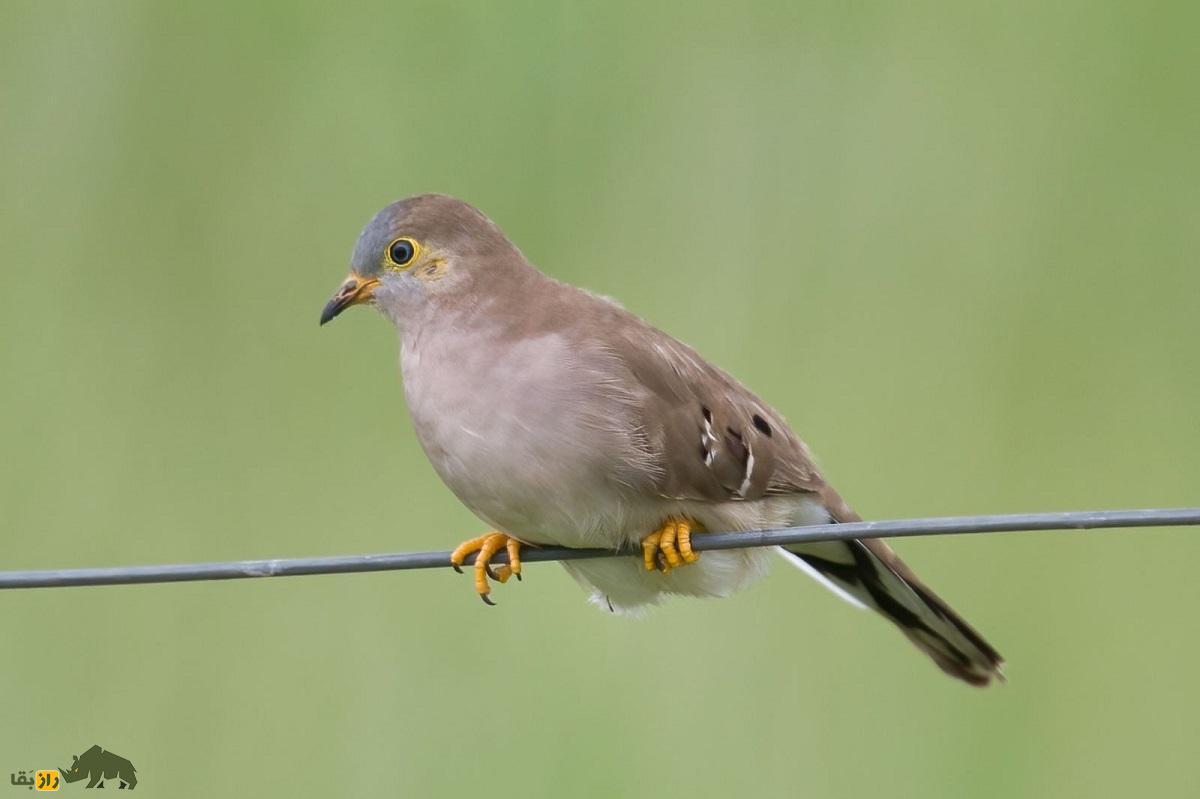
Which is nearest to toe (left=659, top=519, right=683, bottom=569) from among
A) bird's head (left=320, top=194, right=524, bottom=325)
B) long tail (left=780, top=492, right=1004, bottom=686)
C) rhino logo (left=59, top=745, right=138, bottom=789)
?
long tail (left=780, top=492, right=1004, bottom=686)

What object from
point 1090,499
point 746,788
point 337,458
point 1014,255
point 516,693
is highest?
point 1014,255

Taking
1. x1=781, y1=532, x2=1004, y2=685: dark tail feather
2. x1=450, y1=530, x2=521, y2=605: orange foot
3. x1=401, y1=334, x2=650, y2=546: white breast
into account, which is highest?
x1=401, y1=334, x2=650, y2=546: white breast

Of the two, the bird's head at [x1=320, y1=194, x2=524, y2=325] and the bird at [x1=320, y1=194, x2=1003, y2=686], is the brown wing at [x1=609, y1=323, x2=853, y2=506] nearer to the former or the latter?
the bird at [x1=320, y1=194, x2=1003, y2=686]

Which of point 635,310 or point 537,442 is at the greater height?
point 635,310

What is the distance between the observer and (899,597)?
4637mm

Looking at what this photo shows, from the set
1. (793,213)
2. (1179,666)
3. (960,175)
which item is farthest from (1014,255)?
(1179,666)

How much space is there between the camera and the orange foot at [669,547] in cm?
409

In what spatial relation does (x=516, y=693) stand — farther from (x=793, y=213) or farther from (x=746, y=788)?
(x=793, y=213)

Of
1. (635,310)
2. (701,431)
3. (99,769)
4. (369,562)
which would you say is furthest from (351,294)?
(635,310)

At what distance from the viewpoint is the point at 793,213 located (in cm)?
718

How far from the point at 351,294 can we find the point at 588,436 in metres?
0.91

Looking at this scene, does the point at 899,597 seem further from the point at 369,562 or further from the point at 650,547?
the point at 369,562

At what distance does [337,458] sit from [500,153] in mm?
1485

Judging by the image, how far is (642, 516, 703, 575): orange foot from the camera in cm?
409
